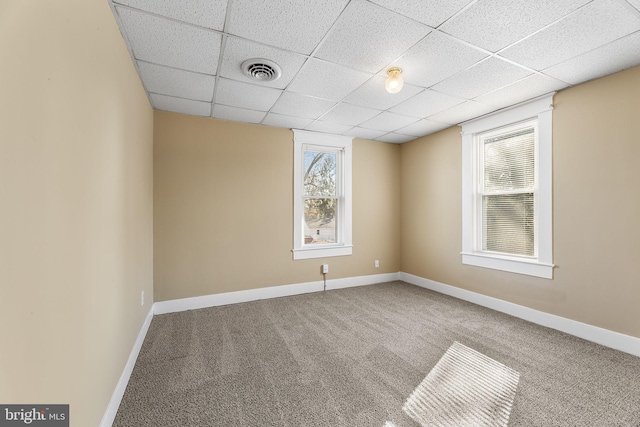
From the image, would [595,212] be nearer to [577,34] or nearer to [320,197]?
[577,34]

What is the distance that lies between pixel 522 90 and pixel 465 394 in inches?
114

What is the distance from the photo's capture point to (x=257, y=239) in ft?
12.7

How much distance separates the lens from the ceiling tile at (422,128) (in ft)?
12.5

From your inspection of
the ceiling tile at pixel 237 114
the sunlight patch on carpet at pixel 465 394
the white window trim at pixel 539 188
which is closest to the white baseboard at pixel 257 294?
the white window trim at pixel 539 188

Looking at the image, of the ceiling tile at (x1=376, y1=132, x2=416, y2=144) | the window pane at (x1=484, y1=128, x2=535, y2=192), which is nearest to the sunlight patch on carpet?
the window pane at (x1=484, y1=128, x2=535, y2=192)

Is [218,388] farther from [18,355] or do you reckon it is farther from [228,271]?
[228,271]

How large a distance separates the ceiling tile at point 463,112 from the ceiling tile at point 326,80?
1388 millimetres

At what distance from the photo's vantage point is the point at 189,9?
171 cm

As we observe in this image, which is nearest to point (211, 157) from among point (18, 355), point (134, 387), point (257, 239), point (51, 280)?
point (257, 239)

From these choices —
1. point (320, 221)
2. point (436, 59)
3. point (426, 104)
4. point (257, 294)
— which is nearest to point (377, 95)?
point (426, 104)

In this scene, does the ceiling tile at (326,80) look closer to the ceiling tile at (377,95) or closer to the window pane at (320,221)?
the ceiling tile at (377,95)

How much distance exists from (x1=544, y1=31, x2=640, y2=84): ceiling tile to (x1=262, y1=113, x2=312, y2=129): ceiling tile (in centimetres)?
262

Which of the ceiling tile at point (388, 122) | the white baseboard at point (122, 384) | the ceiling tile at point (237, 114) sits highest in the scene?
Answer: the ceiling tile at point (237, 114)

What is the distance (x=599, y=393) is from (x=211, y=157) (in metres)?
4.24
